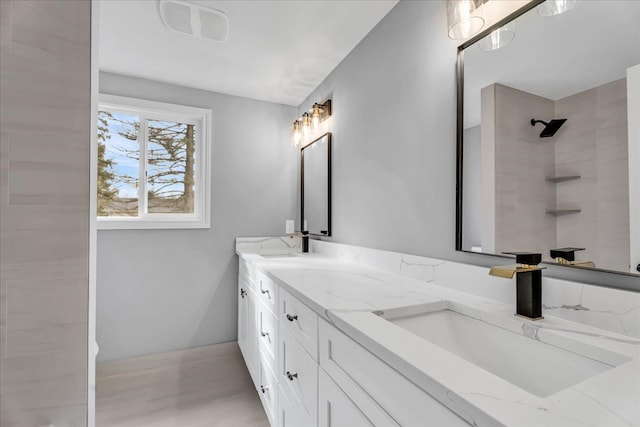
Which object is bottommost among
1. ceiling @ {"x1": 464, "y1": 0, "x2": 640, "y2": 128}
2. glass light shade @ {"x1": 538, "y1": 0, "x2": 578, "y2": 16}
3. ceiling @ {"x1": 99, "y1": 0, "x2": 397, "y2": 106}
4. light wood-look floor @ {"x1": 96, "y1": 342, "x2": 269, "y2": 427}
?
light wood-look floor @ {"x1": 96, "y1": 342, "x2": 269, "y2": 427}

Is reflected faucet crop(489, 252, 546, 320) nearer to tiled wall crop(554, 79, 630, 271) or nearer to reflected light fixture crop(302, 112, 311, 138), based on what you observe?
tiled wall crop(554, 79, 630, 271)

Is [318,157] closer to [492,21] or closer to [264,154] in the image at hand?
[264,154]

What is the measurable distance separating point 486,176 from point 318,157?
1.54 m

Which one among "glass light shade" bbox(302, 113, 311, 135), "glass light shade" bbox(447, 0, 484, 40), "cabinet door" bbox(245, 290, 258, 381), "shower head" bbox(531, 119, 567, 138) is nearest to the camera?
"shower head" bbox(531, 119, 567, 138)

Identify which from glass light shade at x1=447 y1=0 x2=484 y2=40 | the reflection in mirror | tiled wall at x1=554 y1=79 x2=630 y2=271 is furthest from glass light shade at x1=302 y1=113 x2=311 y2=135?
tiled wall at x1=554 y1=79 x2=630 y2=271

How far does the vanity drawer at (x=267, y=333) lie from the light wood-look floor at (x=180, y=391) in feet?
1.39

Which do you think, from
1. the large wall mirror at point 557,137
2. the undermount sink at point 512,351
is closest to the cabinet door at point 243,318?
the undermount sink at point 512,351

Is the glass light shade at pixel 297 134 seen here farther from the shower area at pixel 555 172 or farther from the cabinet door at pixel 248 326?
the shower area at pixel 555 172

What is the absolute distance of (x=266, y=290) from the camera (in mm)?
1613

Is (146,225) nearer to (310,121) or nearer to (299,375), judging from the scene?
(310,121)

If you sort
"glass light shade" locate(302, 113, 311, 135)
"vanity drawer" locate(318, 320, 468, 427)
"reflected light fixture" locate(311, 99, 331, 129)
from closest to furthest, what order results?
"vanity drawer" locate(318, 320, 468, 427)
"reflected light fixture" locate(311, 99, 331, 129)
"glass light shade" locate(302, 113, 311, 135)

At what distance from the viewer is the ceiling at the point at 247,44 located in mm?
1643

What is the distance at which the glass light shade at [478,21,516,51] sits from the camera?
1021mm

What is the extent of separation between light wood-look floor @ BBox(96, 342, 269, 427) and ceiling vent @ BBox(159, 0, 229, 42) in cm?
228
